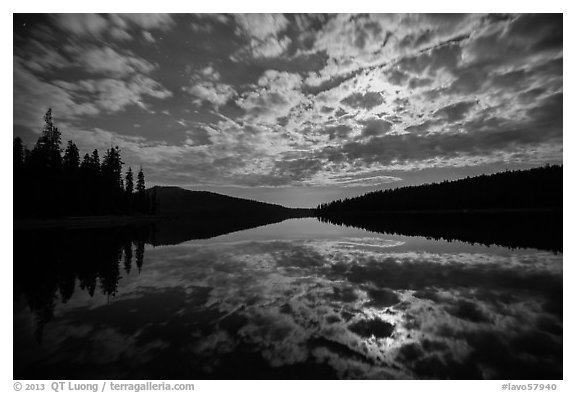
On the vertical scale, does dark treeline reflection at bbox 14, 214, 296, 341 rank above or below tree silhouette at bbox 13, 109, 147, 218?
below

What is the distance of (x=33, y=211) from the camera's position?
149 feet

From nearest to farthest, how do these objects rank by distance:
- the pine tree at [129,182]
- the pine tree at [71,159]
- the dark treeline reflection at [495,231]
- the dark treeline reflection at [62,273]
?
the dark treeline reflection at [62,273] → the dark treeline reflection at [495,231] → the pine tree at [71,159] → the pine tree at [129,182]

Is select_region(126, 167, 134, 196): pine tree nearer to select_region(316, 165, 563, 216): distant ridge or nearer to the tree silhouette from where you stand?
the tree silhouette

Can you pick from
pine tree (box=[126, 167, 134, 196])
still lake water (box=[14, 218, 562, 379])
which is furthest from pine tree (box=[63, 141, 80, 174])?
still lake water (box=[14, 218, 562, 379])

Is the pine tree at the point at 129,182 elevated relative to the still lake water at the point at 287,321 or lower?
Result: elevated

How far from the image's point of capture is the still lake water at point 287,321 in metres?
5.61

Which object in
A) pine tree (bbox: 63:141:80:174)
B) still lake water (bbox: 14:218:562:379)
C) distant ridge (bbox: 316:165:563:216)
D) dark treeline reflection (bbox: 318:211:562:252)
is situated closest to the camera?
still lake water (bbox: 14:218:562:379)

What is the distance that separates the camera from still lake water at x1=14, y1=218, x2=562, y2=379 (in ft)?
18.4

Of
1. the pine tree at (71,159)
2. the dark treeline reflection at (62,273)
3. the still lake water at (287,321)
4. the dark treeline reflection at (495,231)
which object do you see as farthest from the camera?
the pine tree at (71,159)

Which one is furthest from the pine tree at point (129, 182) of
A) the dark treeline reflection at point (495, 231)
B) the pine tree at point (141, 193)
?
the dark treeline reflection at point (495, 231)

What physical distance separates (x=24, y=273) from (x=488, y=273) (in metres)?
21.7

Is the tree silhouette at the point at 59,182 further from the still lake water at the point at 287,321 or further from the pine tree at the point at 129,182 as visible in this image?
the still lake water at the point at 287,321
